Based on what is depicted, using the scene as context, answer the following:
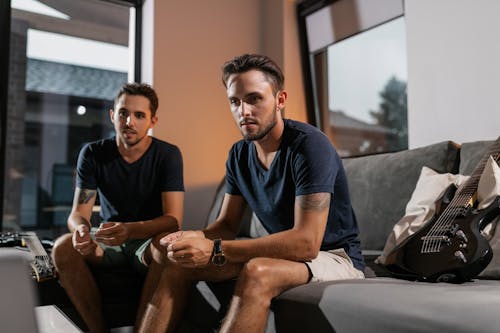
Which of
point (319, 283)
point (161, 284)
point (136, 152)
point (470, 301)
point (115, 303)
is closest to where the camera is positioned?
point (470, 301)

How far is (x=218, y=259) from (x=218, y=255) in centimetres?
2

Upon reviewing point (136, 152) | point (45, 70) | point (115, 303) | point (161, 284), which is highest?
point (45, 70)

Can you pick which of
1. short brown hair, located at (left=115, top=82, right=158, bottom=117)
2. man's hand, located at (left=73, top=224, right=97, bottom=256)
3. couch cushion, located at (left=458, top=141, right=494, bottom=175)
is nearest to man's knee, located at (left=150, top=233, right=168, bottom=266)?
man's hand, located at (left=73, top=224, right=97, bottom=256)

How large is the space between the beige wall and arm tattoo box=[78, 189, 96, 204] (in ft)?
3.77

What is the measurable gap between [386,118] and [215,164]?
1.27m

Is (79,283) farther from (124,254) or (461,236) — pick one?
(461,236)

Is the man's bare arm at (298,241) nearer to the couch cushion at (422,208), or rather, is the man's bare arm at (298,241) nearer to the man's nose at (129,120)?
the couch cushion at (422,208)

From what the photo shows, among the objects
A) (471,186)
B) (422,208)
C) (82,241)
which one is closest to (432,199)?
(422,208)

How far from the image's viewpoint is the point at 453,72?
2594mm

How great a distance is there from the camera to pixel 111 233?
192 cm

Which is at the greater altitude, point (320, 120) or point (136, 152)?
point (320, 120)

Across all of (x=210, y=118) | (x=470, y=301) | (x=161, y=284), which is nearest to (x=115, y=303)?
(x=161, y=284)

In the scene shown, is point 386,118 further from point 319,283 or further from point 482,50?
point 319,283

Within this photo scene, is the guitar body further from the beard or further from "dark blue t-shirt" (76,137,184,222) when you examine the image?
"dark blue t-shirt" (76,137,184,222)
